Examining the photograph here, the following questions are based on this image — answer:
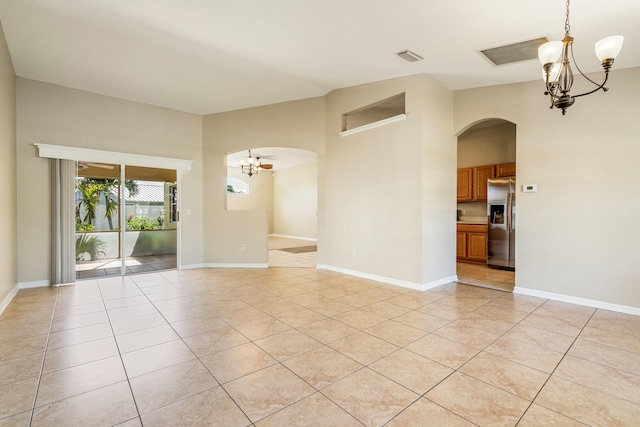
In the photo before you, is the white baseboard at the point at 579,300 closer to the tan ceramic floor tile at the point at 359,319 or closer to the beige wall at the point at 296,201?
the tan ceramic floor tile at the point at 359,319

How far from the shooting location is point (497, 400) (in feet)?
6.32

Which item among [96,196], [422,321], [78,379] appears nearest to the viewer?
[78,379]

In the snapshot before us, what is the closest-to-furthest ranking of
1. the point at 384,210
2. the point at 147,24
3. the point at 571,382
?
the point at 571,382, the point at 147,24, the point at 384,210

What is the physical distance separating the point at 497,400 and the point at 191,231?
5743 millimetres

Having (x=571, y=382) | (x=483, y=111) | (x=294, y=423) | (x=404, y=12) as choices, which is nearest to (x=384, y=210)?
(x=483, y=111)

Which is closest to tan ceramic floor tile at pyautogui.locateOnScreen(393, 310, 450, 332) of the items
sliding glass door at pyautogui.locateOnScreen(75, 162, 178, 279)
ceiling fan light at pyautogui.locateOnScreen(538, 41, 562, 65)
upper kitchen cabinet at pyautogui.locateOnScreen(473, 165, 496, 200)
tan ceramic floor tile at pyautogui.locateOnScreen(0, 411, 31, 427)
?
ceiling fan light at pyautogui.locateOnScreen(538, 41, 562, 65)

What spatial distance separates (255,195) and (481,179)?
9.20 metres

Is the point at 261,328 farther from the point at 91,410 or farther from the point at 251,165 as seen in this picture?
the point at 251,165

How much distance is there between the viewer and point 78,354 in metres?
2.53

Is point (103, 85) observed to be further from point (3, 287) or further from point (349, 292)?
point (349, 292)

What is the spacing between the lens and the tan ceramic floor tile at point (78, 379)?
77.8 inches

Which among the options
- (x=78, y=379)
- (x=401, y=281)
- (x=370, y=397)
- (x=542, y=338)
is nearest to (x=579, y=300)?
(x=542, y=338)

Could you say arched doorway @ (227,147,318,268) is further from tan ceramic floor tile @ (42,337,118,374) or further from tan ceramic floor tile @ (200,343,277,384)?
tan ceramic floor tile @ (200,343,277,384)

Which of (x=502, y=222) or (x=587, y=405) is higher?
(x=502, y=222)
